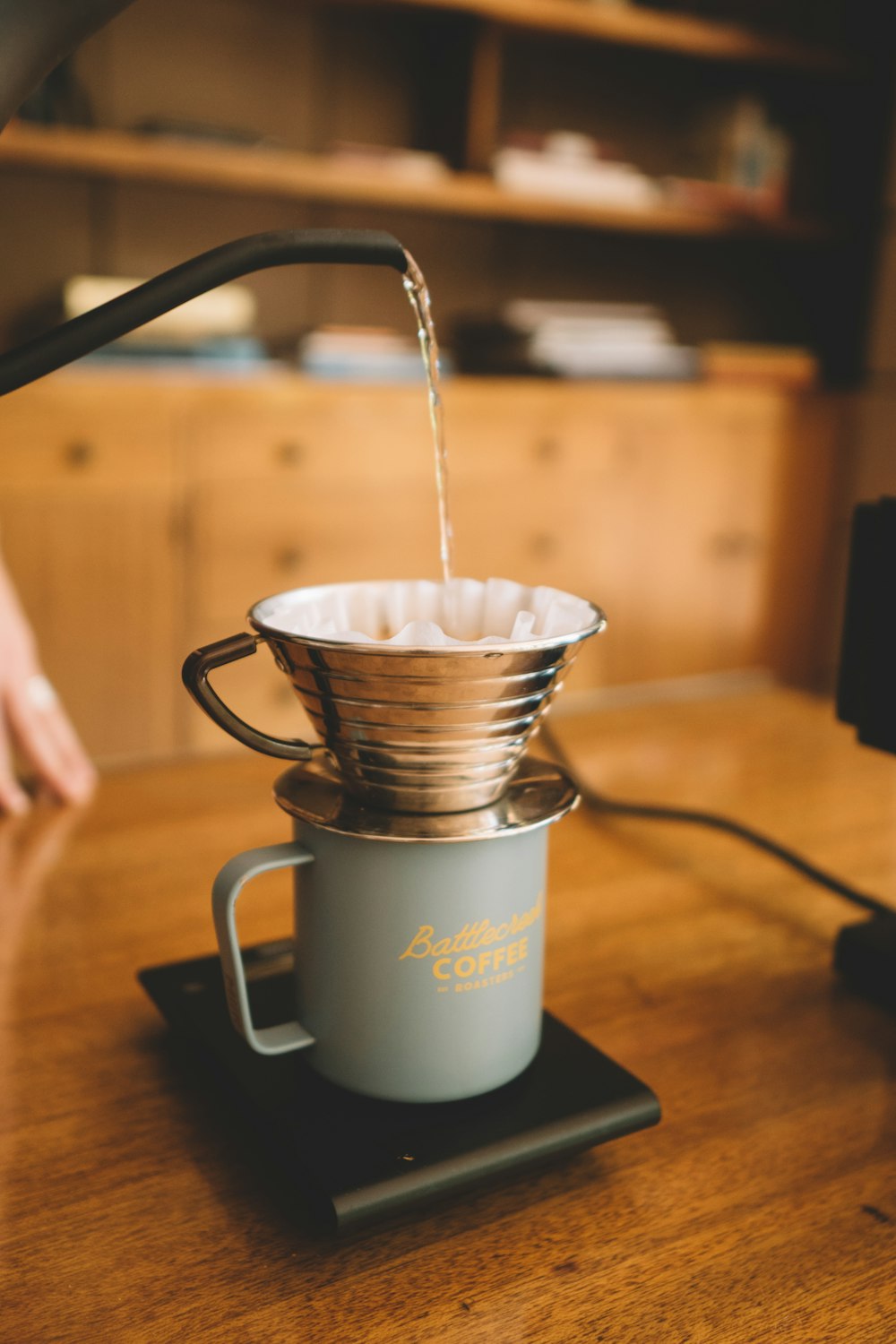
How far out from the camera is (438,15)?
233 cm

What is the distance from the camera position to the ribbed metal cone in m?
0.41

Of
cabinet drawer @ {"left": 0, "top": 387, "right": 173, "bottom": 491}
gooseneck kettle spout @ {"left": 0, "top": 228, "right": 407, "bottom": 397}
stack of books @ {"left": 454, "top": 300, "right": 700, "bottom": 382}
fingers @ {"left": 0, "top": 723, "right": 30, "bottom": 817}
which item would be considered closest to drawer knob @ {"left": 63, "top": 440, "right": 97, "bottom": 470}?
cabinet drawer @ {"left": 0, "top": 387, "right": 173, "bottom": 491}

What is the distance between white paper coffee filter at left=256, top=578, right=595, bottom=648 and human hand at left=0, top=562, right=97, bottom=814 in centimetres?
38


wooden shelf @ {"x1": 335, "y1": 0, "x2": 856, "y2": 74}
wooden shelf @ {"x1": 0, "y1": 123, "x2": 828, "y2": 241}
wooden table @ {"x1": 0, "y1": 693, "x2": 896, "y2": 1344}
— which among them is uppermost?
wooden shelf @ {"x1": 335, "y1": 0, "x2": 856, "y2": 74}

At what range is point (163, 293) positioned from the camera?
360 millimetres

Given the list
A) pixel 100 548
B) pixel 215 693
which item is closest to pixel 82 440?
pixel 100 548

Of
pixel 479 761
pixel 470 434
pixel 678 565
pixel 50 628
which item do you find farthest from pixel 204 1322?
pixel 678 565

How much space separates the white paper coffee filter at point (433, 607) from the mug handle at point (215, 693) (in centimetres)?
4

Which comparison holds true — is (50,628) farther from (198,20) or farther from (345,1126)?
(345,1126)

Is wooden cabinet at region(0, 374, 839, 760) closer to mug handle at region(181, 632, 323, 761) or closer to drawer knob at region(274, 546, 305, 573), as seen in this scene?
drawer knob at region(274, 546, 305, 573)

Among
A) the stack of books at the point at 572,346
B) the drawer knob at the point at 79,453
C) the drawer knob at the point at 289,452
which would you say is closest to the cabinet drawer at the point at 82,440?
the drawer knob at the point at 79,453

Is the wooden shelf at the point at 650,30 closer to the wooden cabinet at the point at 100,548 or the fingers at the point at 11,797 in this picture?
the wooden cabinet at the point at 100,548

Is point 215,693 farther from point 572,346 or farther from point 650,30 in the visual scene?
point 650,30

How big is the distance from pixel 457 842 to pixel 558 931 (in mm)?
244
